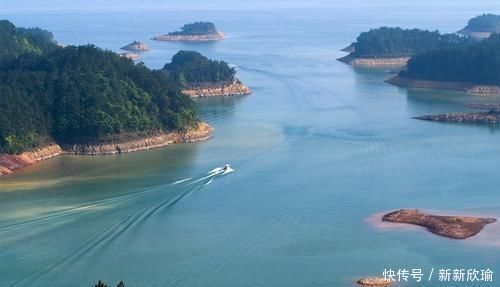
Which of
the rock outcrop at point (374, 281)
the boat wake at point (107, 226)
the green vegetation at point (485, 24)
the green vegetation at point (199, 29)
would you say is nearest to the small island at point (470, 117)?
the boat wake at point (107, 226)

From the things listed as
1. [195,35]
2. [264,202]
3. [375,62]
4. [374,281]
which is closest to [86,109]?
[264,202]

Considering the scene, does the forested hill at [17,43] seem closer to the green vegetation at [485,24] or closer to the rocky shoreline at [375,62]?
the rocky shoreline at [375,62]

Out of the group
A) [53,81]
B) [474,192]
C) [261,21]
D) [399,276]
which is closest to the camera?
[399,276]

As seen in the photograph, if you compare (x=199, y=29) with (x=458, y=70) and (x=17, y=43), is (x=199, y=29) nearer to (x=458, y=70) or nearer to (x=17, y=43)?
(x=17, y=43)

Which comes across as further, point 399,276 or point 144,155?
point 144,155

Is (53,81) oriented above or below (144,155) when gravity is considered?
above

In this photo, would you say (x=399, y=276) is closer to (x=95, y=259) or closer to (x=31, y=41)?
(x=95, y=259)

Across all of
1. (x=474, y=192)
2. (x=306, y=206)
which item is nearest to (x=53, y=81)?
(x=306, y=206)
